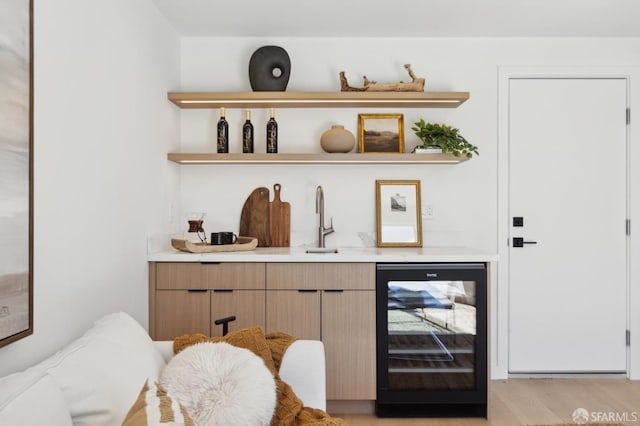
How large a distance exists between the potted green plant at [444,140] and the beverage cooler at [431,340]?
85cm

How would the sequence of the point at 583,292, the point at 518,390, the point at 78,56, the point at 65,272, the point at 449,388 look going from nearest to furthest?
the point at 65,272
the point at 78,56
the point at 449,388
the point at 518,390
the point at 583,292

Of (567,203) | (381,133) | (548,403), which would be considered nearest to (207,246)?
(381,133)

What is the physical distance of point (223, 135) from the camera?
3.52 metres

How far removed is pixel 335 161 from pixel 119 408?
7.68 ft

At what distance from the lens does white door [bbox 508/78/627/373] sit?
12.0 ft

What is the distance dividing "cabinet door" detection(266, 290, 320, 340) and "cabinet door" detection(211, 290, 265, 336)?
6 cm

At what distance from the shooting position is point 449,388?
299cm

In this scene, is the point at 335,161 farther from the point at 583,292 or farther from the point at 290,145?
the point at 583,292

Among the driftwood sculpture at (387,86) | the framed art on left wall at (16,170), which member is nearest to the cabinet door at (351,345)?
the driftwood sculpture at (387,86)

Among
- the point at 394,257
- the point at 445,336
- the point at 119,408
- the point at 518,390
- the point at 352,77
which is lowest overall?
the point at 518,390

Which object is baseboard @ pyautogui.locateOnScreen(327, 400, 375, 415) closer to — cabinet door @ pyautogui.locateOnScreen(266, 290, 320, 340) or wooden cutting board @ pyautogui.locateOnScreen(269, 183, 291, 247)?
cabinet door @ pyautogui.locateOnScreen(266, 290, 320, 340)

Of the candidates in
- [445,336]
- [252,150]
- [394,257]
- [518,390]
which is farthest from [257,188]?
[518,390]

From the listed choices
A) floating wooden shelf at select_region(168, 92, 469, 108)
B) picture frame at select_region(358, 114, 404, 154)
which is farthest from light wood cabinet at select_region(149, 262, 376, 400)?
floating wooden shelf at select_region(168, 92, 469, 108)

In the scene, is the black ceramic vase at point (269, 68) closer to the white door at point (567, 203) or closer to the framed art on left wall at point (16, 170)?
the white door at point (567, 203)
